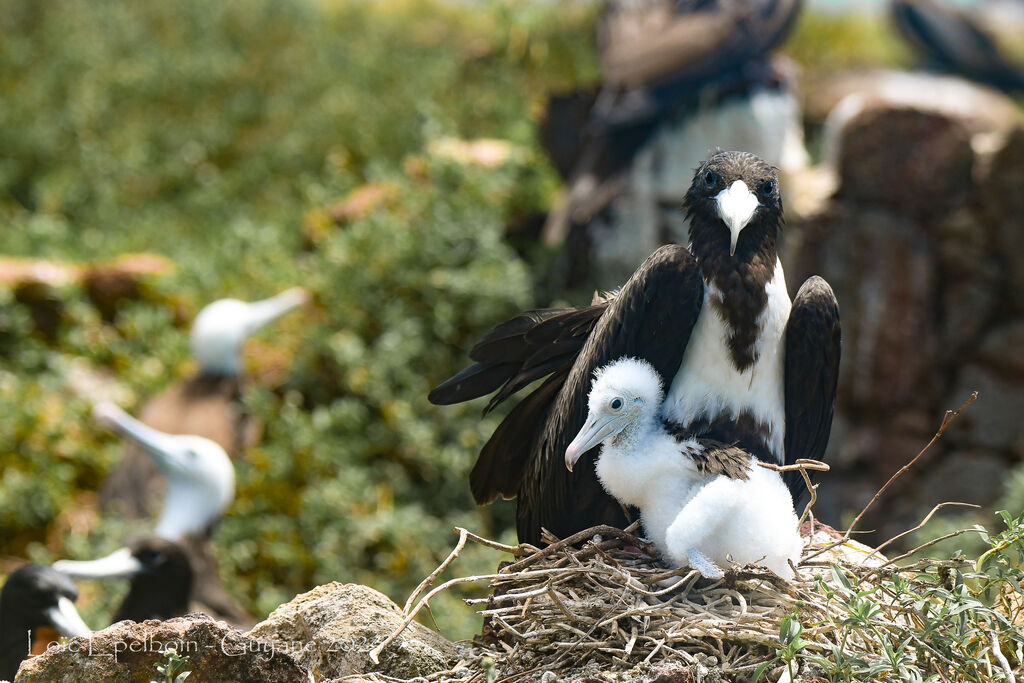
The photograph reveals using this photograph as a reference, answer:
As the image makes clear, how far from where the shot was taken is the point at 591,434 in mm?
3078

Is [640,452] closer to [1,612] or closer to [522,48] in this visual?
[1,612]

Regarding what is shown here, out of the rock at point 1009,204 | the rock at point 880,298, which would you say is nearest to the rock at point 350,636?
the rock at point 880,298

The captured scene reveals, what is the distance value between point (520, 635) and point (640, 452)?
56 centimetres

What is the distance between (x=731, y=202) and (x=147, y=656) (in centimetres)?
178

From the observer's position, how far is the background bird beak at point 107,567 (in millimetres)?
4555

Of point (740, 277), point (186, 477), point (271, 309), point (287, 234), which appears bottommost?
point (186, 477)

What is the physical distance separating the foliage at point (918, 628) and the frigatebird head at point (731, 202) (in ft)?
2.87

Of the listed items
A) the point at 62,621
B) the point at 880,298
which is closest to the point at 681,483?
the point at 62,621

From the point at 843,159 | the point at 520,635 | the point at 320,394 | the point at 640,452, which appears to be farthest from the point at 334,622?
the point at 843,159

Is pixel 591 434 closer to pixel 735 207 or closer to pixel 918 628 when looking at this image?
pixel 735 207

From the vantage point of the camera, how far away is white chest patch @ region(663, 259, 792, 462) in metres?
3.12

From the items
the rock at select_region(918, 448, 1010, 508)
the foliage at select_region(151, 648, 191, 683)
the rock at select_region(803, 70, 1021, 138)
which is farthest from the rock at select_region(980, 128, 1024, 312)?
the foliage at select_region(151, 648, 191, 683)

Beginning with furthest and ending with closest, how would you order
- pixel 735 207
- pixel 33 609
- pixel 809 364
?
pixel 33 609 → pixel 809 364 → pixel 735 207

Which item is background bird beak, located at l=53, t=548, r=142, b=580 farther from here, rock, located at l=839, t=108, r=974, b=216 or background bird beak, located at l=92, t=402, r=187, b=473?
rock, located at l=839, t=108, r=974, b=216
